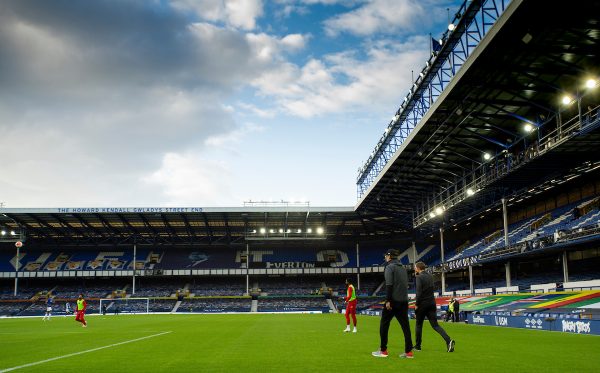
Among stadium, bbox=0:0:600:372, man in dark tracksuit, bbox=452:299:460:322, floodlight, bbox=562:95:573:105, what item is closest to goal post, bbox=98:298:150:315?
stadium, bbox=0:0:600:372

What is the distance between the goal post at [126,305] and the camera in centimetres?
6662

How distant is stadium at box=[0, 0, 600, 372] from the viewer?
12703mm

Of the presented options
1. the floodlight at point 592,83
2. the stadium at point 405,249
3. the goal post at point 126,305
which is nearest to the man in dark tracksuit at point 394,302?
the stadium at point 405,249

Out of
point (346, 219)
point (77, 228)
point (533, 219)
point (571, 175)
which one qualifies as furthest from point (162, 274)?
point (571, 175)

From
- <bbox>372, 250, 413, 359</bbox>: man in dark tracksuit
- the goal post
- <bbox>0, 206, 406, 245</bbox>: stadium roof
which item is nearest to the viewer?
<bbox>372, 250, 413, 359</bbox>: man in dark tracksuit

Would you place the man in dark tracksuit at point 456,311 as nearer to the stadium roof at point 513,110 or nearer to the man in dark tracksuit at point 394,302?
the stadium roof at point 513,110

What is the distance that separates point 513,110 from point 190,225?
157 feet

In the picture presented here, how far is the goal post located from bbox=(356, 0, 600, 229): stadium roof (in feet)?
116

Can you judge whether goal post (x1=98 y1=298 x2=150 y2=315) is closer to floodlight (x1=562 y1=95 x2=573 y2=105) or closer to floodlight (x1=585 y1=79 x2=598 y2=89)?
floodlight (x1=562 y1=95 x2=573 y2=105)

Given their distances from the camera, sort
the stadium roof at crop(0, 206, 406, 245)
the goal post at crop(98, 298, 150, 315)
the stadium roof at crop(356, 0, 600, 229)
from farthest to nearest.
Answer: the goal post at crop(98, 298, 150, 315)
the stadium roof at crop(0, 206, 406, 245)
the stadium roof at crop(356, 0, 600, 229)

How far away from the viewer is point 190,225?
70562mm

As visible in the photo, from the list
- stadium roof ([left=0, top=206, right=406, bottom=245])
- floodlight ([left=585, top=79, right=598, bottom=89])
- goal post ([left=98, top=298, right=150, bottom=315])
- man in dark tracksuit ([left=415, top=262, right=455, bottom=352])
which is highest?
floodlight ([left=585, top=79, right=598, bottom=89])

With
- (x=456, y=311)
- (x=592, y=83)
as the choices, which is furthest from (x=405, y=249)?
(x=592, y=83)

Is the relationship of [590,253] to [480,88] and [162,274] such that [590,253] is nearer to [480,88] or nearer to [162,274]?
[480,88]
